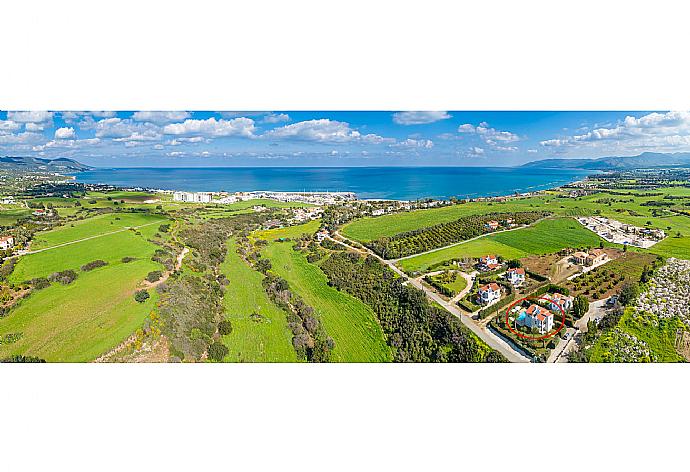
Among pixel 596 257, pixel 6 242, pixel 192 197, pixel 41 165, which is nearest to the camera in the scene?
pixel 6 242

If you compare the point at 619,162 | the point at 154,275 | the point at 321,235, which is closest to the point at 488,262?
the point at 321,235

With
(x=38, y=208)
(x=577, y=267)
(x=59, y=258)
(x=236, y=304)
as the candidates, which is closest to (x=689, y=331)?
(x=577, y=267)

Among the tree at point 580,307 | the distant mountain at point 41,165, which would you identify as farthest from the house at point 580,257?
the distant mountain at point 41,165

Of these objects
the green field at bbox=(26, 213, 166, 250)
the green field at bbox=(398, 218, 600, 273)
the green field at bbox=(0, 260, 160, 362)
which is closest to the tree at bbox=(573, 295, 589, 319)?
the green field at bbox=(398, 218, 600, 273)

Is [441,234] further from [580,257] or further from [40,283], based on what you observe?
[40,283]

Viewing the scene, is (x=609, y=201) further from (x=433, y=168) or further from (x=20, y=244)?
(x=20, y=244)

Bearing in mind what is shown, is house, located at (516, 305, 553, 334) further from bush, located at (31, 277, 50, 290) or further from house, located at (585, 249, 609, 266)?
bush, located at (31, 277, 50, 290)

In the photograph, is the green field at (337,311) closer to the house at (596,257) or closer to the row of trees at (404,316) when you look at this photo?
the row of trees at (404,316)
